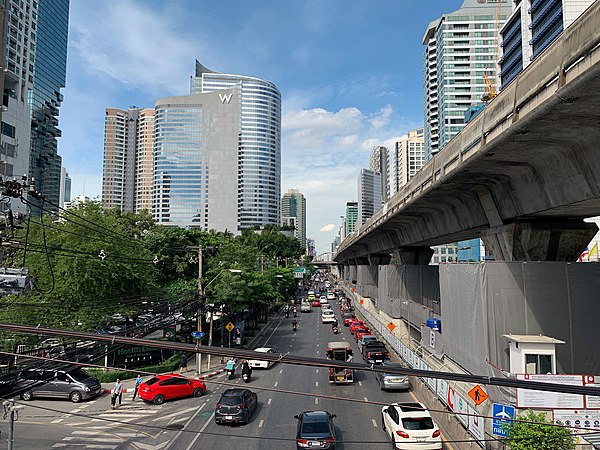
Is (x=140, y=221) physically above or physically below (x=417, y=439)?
above

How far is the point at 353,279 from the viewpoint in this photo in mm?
89688

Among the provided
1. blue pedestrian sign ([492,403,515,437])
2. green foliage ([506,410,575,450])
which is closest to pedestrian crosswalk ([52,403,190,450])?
blue pedestrian sign ([492,403,515,437])

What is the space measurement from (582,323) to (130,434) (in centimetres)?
1689

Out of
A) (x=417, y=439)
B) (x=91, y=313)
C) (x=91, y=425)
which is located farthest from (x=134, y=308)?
(x=417, y=439)

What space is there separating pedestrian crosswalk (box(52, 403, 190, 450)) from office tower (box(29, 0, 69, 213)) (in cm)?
11460

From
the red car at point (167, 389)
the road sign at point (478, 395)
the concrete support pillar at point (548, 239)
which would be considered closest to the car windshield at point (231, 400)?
the red car at point (167, 389)

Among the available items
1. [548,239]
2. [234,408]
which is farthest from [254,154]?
[548,239]

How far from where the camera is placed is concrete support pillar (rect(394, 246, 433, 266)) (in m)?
37.9

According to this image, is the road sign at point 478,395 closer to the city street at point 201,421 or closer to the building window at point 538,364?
the building window at point 538,364

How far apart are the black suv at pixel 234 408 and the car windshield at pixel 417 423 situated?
689 centimetres

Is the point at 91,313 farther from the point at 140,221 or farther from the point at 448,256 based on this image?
the point at 448,256

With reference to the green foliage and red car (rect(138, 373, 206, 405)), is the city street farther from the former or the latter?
the green foliage

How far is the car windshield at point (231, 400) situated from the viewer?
1783cm

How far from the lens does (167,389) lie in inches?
839
